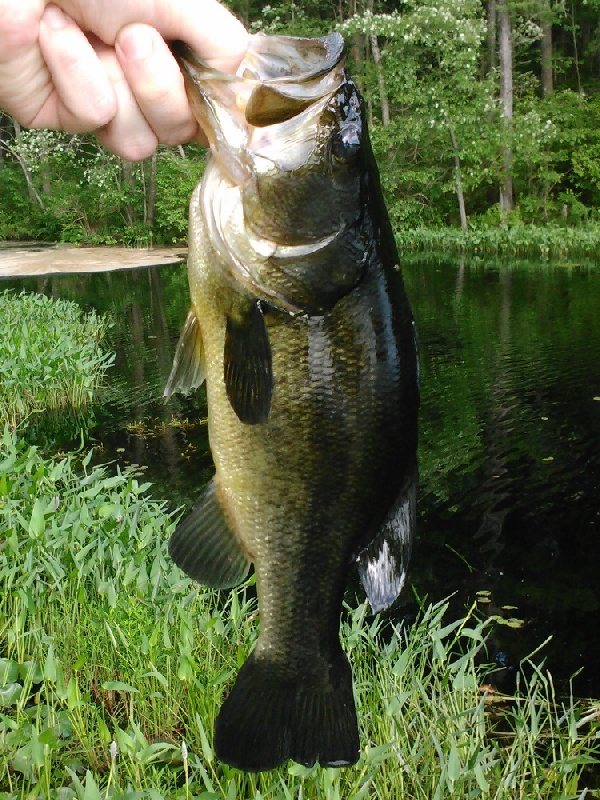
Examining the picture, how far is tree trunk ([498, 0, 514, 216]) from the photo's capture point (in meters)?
25.6

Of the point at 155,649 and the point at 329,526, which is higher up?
the point at 329,526

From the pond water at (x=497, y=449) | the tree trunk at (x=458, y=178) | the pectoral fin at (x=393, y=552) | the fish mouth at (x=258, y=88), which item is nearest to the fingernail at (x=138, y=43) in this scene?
the fish mouth at (x=258, y=88)

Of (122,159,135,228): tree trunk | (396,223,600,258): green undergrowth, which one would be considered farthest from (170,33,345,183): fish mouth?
(122,159,135,228): tree trunk

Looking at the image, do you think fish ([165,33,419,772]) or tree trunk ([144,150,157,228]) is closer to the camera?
fish ([165,33,419,772])

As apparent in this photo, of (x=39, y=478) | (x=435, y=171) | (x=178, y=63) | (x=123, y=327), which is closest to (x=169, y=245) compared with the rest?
(x=435, y=171)

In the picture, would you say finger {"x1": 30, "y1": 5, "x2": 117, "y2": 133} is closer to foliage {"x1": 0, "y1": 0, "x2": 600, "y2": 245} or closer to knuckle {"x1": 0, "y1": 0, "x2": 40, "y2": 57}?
knuckle {"x1": 0, "y1": 0, "x2": 40, "y2": 57}

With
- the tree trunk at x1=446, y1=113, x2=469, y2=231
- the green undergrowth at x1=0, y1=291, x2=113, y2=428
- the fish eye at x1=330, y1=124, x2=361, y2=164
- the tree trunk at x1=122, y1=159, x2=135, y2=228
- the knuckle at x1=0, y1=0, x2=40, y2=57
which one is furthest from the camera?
the tree trunk at x1=122, y1=159, x2=135, y2=228

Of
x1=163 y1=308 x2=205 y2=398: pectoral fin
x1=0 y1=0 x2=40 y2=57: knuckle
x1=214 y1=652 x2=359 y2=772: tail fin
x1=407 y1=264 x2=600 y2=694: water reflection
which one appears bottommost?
x1=407 y1=264 x2=600 y2=694: water reflection

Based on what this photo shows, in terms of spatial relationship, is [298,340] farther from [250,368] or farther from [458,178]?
[458,178]

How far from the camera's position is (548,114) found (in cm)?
2752

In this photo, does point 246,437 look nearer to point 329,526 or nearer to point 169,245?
point 329,526

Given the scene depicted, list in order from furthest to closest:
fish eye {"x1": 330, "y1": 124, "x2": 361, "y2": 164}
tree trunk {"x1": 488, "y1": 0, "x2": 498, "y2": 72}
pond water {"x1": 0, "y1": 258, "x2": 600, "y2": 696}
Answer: tree trunk {"x1": 488, "y1": 0, "x2": 498, "y2": 72} → pond water {"x1": 0, "y1": 258, "x2": 600, "y2": 696} → fish eye {"x1": 330, "y1": 124, "x2": 361, "y2": 164}

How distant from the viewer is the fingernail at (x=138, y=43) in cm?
162

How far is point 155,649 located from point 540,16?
27.9 m
